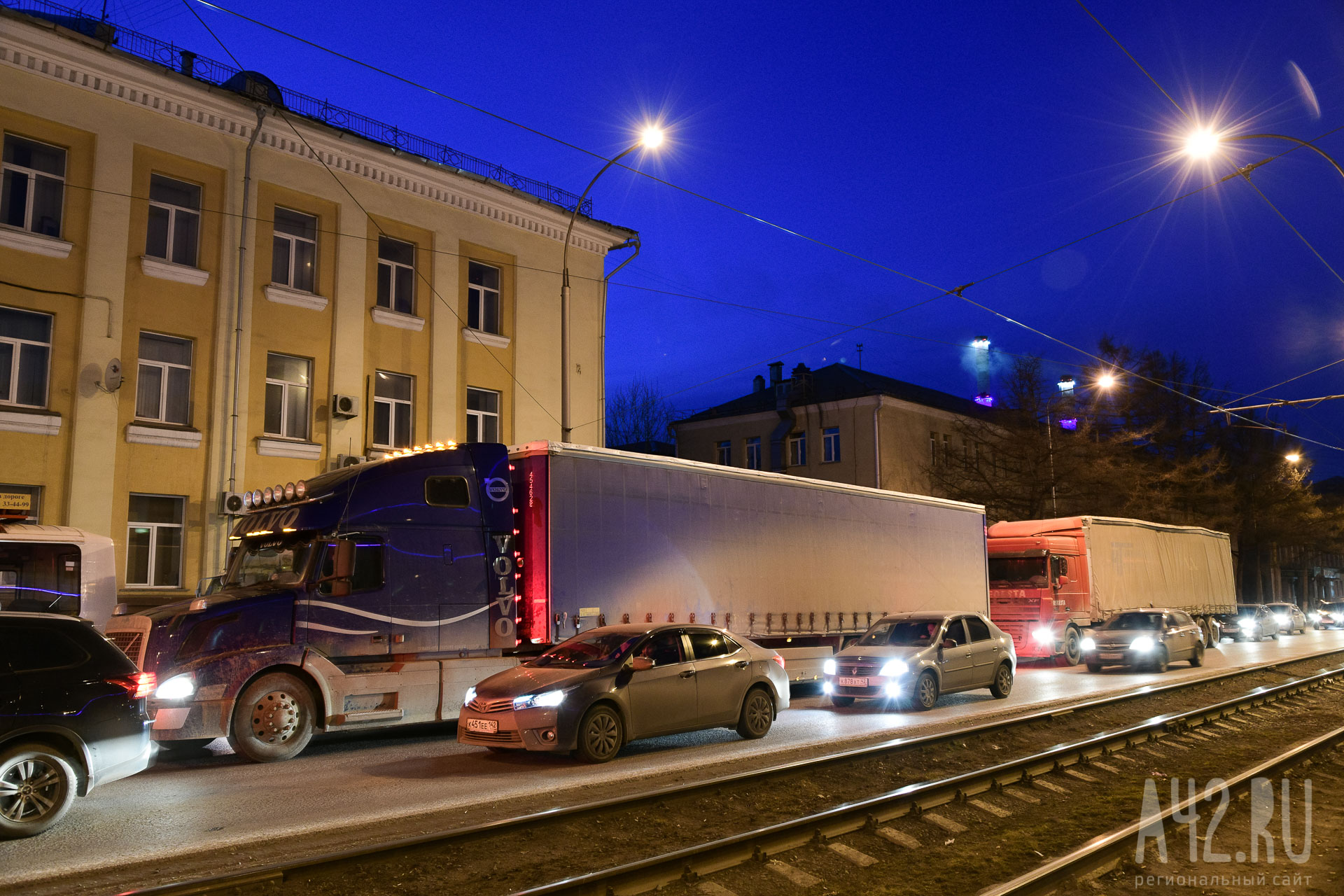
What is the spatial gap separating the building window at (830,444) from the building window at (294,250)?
2599cm

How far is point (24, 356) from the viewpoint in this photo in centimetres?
1766

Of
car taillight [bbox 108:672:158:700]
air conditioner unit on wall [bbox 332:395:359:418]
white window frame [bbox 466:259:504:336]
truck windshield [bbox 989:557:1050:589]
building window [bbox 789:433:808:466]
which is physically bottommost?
car taillight [bbox 108:672:158:700]

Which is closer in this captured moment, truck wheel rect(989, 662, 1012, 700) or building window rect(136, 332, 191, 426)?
truck wheel rect(989, 662, 1012, 700)

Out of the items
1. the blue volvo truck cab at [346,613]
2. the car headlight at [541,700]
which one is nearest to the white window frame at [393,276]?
the blue volvo truck cab at [346,613]

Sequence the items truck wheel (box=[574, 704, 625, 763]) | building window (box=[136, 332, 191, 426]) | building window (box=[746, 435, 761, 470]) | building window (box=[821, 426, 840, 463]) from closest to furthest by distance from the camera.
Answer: truck wheel (box=[574, 704, 625, 763]) < building window (box=[136, 332, 191, 426]) < building window (box=[821, 426, 840, 463]) < building window (box=[746, 435, 761, 470])

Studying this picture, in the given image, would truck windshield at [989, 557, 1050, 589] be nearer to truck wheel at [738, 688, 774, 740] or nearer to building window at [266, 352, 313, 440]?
truck wheel at [738, 688, 774, 740]

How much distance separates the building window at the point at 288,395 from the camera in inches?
809

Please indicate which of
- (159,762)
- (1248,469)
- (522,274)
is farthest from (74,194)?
(1248,469)

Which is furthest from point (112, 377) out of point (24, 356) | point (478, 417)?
point (478, 417)

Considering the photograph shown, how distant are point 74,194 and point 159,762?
11866 millimetres

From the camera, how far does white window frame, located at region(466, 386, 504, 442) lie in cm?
2388

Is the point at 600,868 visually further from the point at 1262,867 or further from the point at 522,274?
the point at 522,274

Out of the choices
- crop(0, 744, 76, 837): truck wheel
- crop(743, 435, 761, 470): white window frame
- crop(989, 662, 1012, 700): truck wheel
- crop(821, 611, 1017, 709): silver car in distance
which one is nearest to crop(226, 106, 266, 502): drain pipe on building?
crop(821, 611, 1017, 709): silver car in distance

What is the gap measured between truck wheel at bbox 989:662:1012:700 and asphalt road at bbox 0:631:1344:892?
1.67 meters
